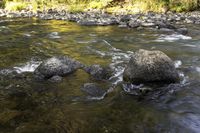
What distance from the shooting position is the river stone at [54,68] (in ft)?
31.1

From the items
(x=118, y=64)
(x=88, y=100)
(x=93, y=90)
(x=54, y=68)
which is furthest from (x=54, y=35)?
(x=88, y=100)

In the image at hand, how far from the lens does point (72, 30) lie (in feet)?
59.3

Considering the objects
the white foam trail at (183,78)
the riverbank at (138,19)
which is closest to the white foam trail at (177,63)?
the white foam trail at (183,78)

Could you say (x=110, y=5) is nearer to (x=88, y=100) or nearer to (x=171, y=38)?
(x=171, y=38)

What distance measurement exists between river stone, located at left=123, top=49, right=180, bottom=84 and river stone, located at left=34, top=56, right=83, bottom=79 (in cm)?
183

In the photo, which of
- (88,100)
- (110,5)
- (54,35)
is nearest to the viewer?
(88,100)

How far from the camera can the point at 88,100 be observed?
789 centimetres

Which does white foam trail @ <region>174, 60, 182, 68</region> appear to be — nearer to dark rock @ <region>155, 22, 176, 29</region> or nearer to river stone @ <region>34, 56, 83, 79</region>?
river stone @ <region>34, 56, 83, 79</region>

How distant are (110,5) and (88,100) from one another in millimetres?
19540

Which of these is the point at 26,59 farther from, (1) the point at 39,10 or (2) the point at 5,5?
Result: (2) the point at 5,5

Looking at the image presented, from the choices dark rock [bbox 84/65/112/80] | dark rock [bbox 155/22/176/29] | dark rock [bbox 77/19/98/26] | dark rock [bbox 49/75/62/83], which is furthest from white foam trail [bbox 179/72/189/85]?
dark rock [bbox 77/19/98/26]

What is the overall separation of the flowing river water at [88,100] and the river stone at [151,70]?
32 cm

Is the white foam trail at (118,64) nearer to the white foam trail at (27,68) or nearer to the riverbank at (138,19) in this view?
the white foam trail at (27,68)

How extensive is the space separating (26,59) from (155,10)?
15057 mm
